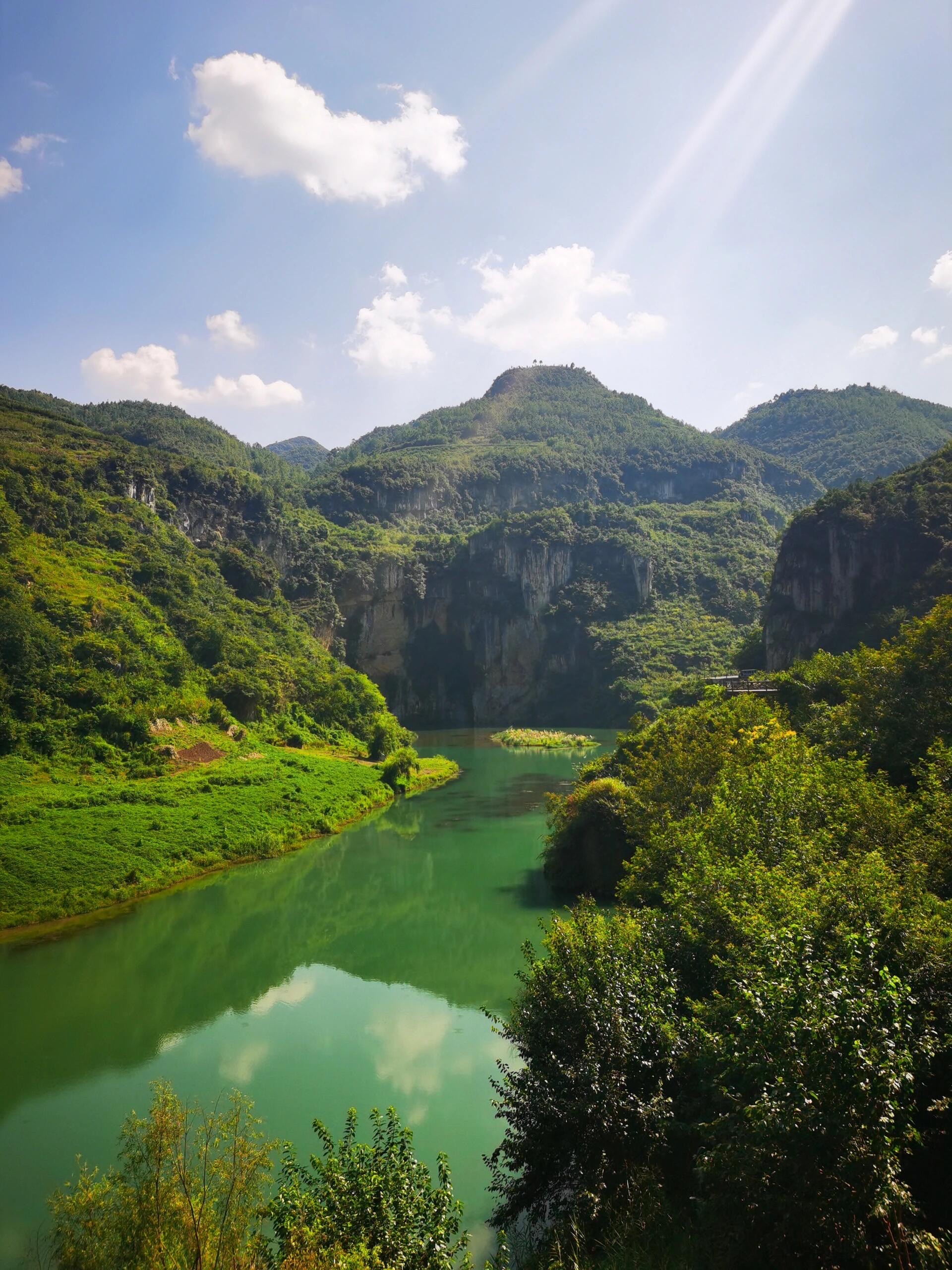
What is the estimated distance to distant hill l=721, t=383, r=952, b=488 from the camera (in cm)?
14850

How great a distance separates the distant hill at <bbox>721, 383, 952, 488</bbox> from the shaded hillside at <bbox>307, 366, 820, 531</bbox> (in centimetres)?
1130

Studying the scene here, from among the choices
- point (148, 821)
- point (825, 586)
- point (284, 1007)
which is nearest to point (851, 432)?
point (825, 586)

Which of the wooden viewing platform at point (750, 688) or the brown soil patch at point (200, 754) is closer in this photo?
the wooden viewing platform at point (750, 688)

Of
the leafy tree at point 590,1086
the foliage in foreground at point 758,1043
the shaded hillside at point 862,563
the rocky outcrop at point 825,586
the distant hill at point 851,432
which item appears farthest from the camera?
the distant hill at point 851,432

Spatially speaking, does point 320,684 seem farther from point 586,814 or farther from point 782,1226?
point 782,1226

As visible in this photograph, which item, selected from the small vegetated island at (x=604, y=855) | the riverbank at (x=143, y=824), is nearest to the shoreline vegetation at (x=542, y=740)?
the small vegetated island at (x=604, y=855)

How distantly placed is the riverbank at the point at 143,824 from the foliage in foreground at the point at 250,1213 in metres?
18.4

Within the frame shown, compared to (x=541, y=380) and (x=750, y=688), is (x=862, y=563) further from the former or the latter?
(x=541, y=380)

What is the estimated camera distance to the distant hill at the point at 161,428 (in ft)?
378

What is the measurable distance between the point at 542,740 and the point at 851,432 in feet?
434

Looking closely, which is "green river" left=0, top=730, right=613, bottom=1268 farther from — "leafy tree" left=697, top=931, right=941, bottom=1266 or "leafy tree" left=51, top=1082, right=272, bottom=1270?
"leafy tree" left=697, top=931, right=941, bottom=1266

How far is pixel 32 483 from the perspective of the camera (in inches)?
2133

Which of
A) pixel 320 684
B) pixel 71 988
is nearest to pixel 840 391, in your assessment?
pixel 320 684

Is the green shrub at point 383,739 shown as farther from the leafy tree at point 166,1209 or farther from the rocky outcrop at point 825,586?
the leafy tree at point 166,1209
